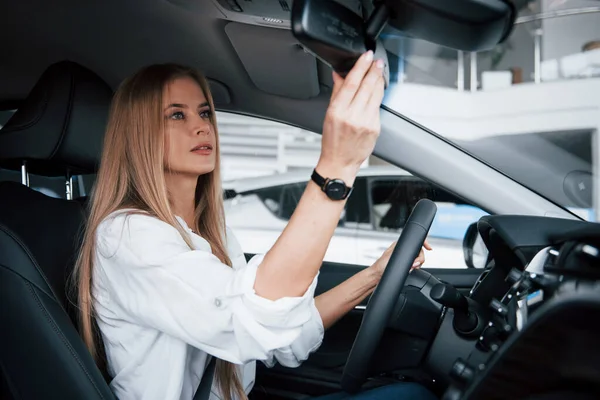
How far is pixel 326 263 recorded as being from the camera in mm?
2156

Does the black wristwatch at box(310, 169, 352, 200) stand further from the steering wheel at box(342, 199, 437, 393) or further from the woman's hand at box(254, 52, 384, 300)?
the steering wheel at box(342, 199, 437, 393)

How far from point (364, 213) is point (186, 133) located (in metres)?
1.70

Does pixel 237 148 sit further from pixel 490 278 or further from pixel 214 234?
pixel 490 278

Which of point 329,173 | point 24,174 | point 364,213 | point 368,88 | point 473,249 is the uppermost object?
point 368,88

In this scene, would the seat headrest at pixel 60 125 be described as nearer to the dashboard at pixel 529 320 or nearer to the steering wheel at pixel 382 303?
the steering wheel at pixel 382 303

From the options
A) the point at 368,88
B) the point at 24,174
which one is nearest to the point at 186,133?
the point at 24,174

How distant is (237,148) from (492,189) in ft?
5.44

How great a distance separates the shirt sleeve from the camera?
0.93 metres

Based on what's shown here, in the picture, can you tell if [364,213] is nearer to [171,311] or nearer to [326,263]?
[326,263]

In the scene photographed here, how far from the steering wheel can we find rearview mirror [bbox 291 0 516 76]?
1.66 feet

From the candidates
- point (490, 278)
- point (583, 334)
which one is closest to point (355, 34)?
point (583, 334)

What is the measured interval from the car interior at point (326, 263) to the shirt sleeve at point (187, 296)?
0.14 m

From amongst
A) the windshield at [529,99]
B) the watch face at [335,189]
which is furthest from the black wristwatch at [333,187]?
the windshield at [529,99]

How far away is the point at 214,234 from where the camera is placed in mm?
1538
